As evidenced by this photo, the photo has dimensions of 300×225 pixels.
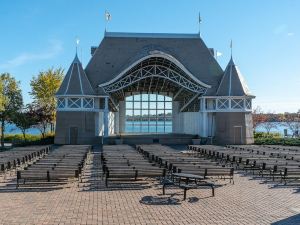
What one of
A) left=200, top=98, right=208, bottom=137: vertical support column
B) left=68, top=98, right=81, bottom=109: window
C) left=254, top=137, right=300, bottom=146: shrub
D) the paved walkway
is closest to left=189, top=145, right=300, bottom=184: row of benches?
the paved walkway

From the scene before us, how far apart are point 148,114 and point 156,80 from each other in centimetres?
789

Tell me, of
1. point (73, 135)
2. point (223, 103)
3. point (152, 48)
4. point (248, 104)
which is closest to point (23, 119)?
point (73, 135)

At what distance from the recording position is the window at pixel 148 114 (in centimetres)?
5000

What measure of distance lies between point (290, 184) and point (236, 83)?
23.6m

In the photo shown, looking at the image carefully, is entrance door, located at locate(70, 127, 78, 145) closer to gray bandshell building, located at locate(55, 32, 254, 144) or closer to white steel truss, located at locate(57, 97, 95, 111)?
gray bandshell building, located at locate(55, 32, 254, 144)

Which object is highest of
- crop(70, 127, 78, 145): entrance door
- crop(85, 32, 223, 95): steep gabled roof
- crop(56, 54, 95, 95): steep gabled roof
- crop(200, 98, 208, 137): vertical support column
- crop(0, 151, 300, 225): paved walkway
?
crop(85, 32, 223, 95): steep gabled roof

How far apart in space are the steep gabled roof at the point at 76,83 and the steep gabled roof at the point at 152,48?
1.27 metres

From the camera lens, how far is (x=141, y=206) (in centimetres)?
989

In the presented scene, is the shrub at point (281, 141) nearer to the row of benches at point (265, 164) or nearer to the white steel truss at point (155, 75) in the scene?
the white steel truss at point (155, 75)

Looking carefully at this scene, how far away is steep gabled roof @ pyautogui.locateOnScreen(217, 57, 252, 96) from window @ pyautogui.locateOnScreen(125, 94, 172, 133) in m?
14.6

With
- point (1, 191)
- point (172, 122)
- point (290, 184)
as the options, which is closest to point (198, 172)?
point (290, 184)

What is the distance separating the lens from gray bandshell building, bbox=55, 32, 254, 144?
34.5 m

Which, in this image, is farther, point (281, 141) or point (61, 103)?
point (281, 141)

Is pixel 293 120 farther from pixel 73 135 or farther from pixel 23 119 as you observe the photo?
pixel 23 119
